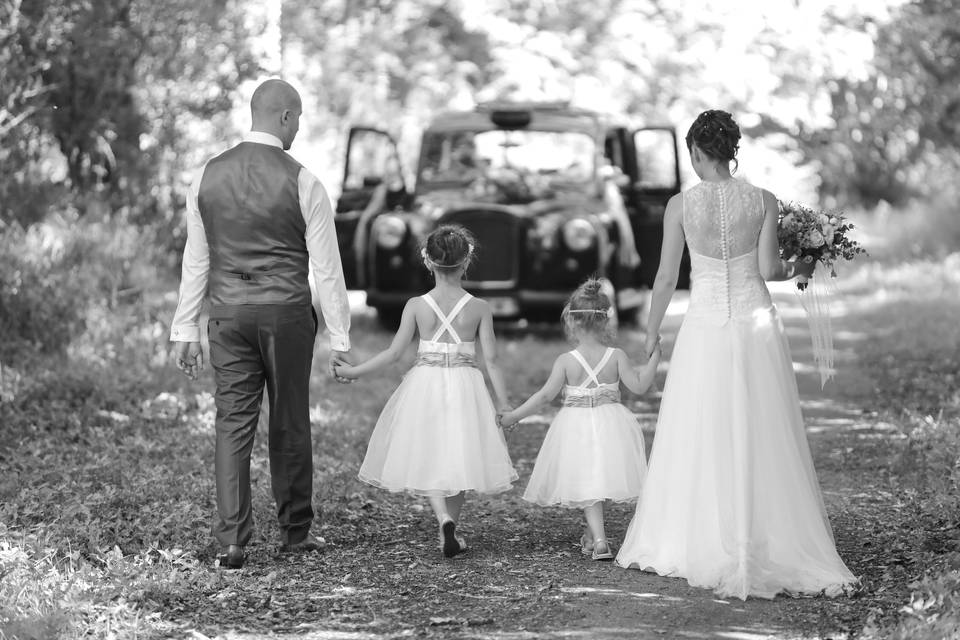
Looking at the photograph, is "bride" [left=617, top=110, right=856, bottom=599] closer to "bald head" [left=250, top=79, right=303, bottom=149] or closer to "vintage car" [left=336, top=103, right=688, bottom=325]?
"bald head" [left=250, top=79, right=303, bottom=149]

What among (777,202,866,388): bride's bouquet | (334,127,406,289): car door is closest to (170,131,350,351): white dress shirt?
(777,202,866,388): bride's bouquet

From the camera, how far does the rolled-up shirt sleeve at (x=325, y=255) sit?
5.68m

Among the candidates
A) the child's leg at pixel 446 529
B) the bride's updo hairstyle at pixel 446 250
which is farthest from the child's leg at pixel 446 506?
the bride's updo hairstyle at pixel 446 250

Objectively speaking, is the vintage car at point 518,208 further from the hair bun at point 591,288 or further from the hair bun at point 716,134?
the hair bun at point 716,134

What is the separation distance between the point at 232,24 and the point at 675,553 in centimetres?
813

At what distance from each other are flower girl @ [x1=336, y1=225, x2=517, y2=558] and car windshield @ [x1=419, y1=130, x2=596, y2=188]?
7849 millimetres

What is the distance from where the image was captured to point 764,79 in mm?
17828

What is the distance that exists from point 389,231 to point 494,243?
104 centimetres

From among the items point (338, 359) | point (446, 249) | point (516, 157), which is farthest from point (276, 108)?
point (516, 157)

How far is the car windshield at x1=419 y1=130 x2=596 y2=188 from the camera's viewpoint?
13.9m

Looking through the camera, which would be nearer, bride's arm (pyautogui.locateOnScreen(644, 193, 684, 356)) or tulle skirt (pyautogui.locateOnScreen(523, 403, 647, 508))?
bride's arm (pyautogui.locateOnScreen(644, 193, 684, 356))

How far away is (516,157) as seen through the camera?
13930 millimetres

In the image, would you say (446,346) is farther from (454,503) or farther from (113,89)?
(113,89)

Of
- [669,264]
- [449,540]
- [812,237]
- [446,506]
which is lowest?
[449,540]
